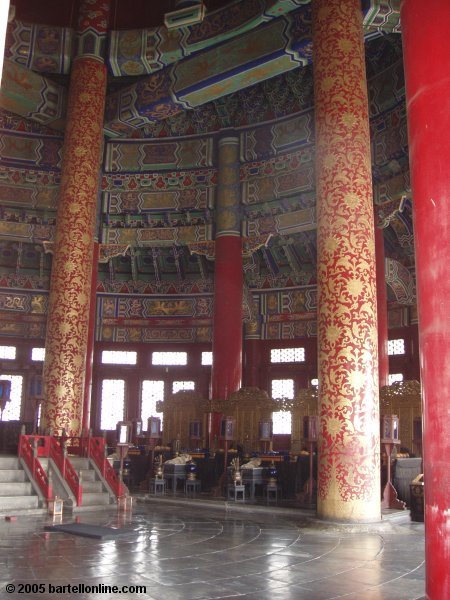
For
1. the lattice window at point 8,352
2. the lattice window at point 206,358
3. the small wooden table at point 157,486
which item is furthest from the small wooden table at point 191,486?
the lattice window at point 8,352

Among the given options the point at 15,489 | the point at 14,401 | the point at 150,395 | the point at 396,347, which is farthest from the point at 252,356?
the point at 15,489

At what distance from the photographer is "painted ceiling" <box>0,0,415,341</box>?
11227mm

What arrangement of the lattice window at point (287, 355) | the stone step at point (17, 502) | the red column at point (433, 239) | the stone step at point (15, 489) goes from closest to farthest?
the red column at point (433, 239)
the stone step at point (17, 502)
the stone step at point (15, 489)
the lattice window at point (287, 355)

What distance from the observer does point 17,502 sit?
23.7ft

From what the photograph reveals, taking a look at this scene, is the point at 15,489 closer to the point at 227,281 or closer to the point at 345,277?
the point at 345,277

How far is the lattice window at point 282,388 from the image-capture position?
17203mm

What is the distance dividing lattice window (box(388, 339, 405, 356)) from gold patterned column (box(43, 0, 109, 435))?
28.5 feet

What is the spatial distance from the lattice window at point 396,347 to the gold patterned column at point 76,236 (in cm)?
868

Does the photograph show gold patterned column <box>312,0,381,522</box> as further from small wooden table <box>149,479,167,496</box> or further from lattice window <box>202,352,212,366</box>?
lattice window <box>202,352,212,366</box>

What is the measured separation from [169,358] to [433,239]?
14.9 metres

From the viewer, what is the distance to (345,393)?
21.3ft

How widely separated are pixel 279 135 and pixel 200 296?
233 inches

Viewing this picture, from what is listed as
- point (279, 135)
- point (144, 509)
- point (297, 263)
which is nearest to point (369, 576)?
point (144, 509)

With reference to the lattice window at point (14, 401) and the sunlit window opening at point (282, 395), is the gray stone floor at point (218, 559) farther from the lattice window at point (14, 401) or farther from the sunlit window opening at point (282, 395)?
the lattice window at point (14, 401)
